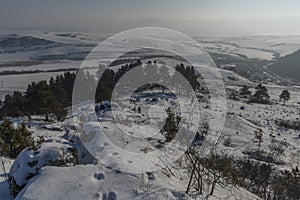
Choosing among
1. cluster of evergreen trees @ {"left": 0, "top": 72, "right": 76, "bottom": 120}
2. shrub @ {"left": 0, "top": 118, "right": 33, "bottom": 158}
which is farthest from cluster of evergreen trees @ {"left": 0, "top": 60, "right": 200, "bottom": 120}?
shrub @ {"left": 0, "top": 118, "right": 33, "bottom": 158}

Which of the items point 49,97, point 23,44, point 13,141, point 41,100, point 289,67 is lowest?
point 289,67

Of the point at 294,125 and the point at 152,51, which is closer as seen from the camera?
the point at 294,125

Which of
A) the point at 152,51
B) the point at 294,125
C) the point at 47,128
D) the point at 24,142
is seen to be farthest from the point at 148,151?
the point at 152,51

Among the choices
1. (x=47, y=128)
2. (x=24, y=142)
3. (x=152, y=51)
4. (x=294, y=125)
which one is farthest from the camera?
(x=152, y=51)

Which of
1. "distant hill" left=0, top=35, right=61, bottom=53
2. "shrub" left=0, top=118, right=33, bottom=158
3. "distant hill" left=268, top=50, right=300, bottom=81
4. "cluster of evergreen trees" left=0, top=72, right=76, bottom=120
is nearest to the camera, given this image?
"shrub" left=0, top=118, right=33, bottom=158

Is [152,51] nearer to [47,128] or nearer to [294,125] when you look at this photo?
[294,125]

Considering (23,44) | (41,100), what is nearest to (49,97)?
(41,100)

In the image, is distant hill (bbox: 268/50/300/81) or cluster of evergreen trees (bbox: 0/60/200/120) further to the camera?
distant hill (bbox: 268/50/300/81)

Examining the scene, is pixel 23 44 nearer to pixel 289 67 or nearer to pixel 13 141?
pixel 289 67

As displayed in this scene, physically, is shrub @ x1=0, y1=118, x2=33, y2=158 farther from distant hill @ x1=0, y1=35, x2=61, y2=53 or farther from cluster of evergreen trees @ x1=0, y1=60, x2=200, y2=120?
distant hill @ x1=0, y1=35, x2=61, y2=53
